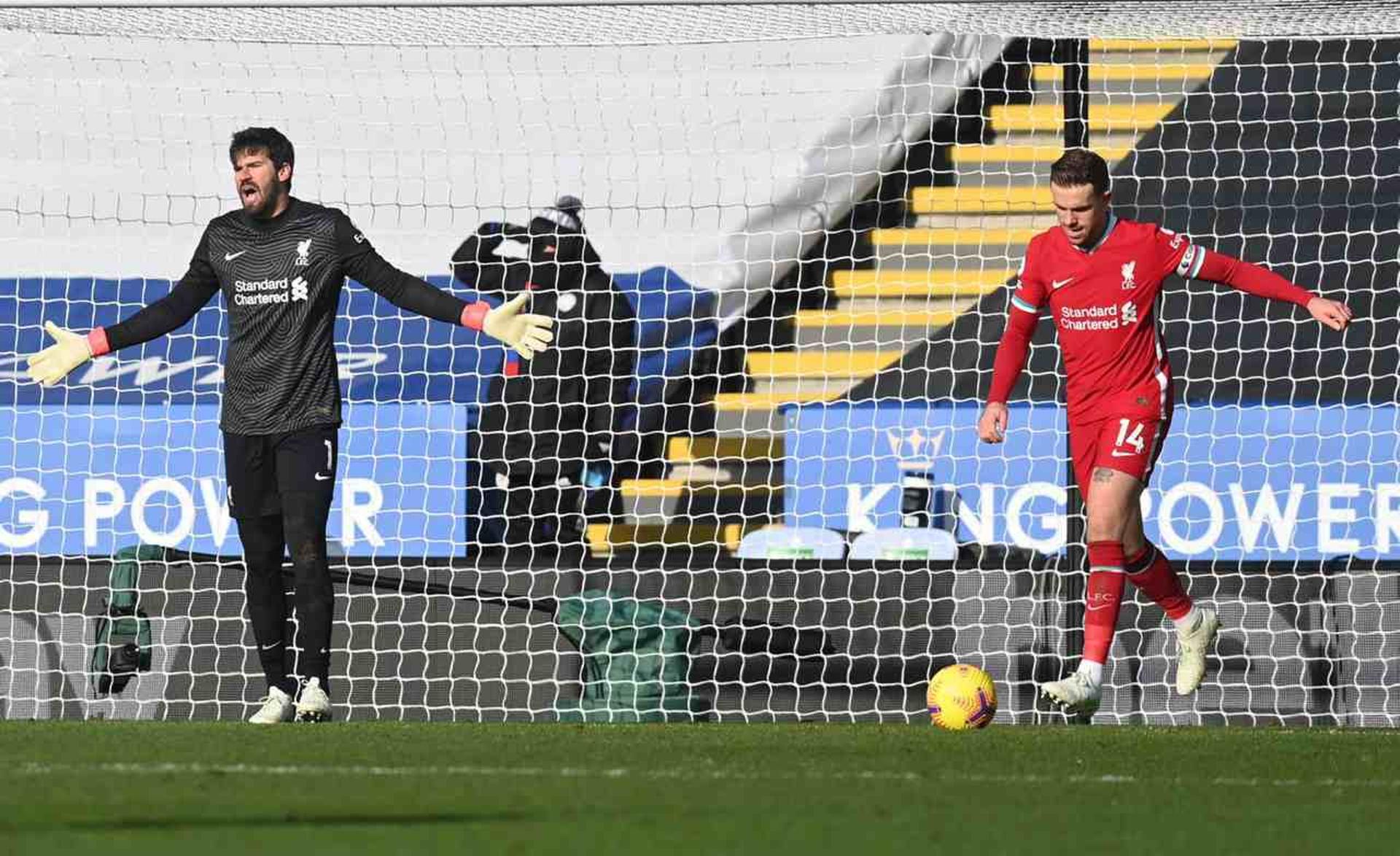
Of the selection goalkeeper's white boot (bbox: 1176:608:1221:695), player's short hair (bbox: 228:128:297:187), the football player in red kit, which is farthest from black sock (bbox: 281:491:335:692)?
goalkeeper's white boot (bbox: 1176:608:1221:695)

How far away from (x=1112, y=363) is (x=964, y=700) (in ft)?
3.57

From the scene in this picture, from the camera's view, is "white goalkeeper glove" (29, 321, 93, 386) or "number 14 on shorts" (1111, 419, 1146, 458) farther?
"white goalkeeper glove" (29, 321, 93, 386)

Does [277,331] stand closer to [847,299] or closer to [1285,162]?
[847,299]

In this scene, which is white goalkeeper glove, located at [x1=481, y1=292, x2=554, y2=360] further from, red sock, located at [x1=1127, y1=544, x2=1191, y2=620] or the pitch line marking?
red sock, located at [x1=1127, y1=544, x2=1191, y2=620]

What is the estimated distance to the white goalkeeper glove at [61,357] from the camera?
6285 millimetres

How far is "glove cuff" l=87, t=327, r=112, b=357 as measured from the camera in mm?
6316

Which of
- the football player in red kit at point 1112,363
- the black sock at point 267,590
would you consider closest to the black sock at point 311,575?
the black sock at point 267,590

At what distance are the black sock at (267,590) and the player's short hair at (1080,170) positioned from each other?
2.48m

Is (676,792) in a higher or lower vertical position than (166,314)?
lower

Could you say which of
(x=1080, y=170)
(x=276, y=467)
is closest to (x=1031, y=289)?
(x=1080, y=170)

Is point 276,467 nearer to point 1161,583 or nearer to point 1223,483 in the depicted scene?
point 1161,583

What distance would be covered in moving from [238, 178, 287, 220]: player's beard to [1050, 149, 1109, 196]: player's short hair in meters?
2.25

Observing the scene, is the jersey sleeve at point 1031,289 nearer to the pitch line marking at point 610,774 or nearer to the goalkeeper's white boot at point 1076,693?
the goalkeeper's white boot at point 1076,693

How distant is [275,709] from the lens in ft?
19.8
